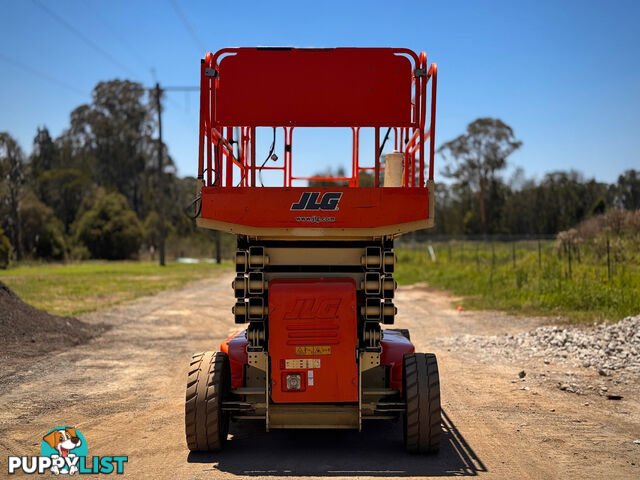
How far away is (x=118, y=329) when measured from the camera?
16281 mm

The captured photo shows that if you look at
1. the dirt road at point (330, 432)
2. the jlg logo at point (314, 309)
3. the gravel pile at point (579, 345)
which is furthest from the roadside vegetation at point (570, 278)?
the jlg logo at point (314, 309)

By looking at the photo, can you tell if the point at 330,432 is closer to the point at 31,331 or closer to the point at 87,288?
the point at 31,331

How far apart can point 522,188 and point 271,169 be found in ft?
205

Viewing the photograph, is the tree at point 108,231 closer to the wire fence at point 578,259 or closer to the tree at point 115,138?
the tree at point 115,138

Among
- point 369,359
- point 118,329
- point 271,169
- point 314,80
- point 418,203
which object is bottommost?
point 118,329

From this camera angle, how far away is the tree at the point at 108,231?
60406 millimetres

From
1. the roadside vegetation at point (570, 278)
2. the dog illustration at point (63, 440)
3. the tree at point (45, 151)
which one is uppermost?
the tree at point (45, 151)

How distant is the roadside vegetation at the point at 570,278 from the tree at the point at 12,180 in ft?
113

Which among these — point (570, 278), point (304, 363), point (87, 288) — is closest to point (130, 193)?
point (87, 288)

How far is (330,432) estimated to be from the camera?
24.2ft

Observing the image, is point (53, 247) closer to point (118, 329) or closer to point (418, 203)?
point (118, 329)

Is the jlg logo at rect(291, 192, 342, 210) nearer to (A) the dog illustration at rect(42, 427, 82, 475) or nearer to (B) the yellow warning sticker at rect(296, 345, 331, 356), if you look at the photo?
(B) the yellow warning sticker at rect(296, 345, 331, 356)

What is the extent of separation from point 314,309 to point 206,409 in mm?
1396

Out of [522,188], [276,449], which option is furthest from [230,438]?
[522,188]
